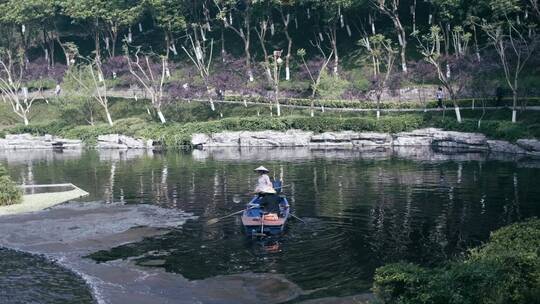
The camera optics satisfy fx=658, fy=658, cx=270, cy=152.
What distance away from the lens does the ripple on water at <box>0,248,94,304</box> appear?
76.0ft

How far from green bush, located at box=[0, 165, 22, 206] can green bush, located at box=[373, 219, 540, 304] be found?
30.6 meters

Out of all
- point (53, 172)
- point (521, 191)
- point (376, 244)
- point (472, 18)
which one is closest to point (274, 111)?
point (472, 18)

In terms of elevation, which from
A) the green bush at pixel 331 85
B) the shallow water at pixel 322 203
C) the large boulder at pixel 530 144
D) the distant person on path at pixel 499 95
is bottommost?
the shallow water at pixel 322 203

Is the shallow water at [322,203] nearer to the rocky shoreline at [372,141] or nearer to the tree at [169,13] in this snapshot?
the rocky shoreline at [372,141]

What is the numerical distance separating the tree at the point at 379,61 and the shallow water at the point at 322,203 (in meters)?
12.2

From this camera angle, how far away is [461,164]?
5516 cm

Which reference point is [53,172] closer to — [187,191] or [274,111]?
[187,191]

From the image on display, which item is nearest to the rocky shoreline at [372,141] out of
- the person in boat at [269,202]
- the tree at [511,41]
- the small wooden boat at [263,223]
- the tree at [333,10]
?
the tree at [511,41]

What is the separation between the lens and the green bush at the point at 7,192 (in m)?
41.0

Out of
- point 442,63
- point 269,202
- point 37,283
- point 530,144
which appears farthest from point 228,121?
point 37,283

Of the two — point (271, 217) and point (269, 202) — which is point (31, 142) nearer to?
point (269, 202)

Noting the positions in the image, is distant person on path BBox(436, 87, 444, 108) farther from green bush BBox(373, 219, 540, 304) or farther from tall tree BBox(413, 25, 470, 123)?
green bush BBox(373, 219, 540, 304)

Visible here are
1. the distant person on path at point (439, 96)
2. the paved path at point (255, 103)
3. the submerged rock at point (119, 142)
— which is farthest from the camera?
the submerged rock at point (119, 142)

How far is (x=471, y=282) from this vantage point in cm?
1559
